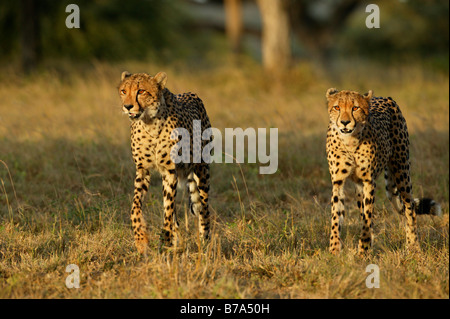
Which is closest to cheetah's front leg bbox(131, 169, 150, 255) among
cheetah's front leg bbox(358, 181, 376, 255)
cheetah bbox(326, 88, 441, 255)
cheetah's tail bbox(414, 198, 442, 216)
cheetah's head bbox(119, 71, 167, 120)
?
cheetah's head bbox(119, 71, 167, 120)

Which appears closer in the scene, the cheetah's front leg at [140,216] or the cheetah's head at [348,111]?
the cheetah's head at [348,111]

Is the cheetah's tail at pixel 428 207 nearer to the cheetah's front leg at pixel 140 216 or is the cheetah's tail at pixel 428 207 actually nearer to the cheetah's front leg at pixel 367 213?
the cheetah's front leg at pixel 367 213

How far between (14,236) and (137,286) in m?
1.40

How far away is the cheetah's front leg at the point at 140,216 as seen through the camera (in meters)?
4.36

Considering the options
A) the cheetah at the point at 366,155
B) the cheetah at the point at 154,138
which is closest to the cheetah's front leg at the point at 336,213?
the cheetah at the point at 366,155

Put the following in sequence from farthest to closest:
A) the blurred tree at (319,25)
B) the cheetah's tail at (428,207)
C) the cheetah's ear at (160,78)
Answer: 1. the blurred tree at (319,25)
2. the cheetah's tail at (428,207)
3. the cheetah's ear at (160,78)

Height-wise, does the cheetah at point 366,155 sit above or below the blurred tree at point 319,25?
below

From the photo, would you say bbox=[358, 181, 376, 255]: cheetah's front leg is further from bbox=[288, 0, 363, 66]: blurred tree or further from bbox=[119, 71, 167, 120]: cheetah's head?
bbox=[288, 0, 363, 66]: blurred tree

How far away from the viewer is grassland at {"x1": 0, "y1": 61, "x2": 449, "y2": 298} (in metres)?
3.71

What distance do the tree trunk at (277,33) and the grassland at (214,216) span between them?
3.03 metres

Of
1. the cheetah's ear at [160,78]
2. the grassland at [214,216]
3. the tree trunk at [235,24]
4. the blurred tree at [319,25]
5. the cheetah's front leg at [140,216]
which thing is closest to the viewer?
the grassland at [214,216]

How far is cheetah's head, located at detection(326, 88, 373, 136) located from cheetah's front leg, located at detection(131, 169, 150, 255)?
141 centimetres

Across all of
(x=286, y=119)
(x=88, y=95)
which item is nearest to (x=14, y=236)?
(x=286, y=119)

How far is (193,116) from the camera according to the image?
482 centimetres
